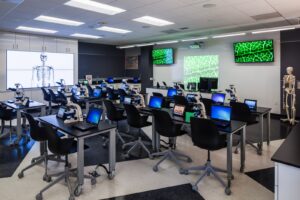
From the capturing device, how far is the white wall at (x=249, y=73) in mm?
7336

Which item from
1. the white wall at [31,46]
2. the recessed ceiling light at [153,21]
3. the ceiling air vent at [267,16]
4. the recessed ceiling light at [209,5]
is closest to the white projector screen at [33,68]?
the white wall at [31,46]

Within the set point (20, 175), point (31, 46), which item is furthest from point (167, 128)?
point (31, 46)

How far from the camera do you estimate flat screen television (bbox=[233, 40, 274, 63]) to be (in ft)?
23.7

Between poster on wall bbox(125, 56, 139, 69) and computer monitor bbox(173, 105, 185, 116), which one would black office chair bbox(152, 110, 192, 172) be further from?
poster on wall bbox(125, 56, 139, 69)

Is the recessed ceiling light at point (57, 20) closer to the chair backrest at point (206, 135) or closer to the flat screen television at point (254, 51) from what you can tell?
the chair backrest at point (206, 135)

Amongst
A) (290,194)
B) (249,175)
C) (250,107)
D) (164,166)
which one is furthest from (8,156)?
(250,107)

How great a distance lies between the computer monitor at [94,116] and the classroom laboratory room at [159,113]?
1.2 inches

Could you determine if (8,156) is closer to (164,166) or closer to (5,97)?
(164,166)

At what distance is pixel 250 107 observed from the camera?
176 inches

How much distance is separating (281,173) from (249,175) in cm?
159

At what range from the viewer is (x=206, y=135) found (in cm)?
297

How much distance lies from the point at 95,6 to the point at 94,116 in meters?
2.73

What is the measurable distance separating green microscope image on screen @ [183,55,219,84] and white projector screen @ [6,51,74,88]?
5.04 m

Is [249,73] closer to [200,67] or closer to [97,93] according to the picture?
[200,67]
